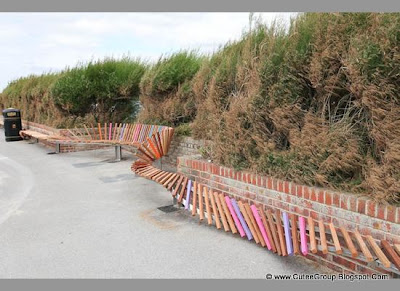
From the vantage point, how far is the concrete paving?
3400mm

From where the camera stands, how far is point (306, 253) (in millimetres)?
3273

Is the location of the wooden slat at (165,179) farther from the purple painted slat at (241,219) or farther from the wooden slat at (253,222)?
the wooden slat at (253,222)

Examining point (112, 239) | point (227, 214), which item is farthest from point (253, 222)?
point (112, 239)

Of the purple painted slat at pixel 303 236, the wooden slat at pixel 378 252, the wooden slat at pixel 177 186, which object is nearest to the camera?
the wooden slat at pixel 378 252

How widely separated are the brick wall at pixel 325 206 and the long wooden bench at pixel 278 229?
0.07 m

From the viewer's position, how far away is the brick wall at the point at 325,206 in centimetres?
298

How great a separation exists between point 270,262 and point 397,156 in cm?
154

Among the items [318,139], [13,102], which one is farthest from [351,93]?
[13,102]

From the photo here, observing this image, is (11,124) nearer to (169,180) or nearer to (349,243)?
(169,180)

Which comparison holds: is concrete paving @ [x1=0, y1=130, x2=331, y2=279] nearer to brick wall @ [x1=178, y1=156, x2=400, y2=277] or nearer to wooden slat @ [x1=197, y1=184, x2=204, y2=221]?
wooden slat @ [x1=197, y1=184, x2=204, y2=221]

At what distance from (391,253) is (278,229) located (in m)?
1.08

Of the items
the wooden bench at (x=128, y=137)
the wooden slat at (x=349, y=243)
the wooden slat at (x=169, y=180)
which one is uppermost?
the wooden bench at (x=128, y=137)

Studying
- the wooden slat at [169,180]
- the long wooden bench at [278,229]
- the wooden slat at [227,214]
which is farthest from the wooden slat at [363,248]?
the wooden slat at [169,180]

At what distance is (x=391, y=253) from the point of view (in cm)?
281
